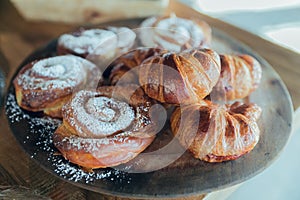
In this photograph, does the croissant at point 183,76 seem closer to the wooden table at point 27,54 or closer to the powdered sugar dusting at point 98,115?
the powdered sugar dusting at point 98,115

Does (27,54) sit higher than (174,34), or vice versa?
(174,34)

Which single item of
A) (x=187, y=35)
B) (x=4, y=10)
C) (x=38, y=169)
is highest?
(x=187, y=35)

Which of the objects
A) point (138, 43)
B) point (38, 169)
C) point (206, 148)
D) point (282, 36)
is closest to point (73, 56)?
point (138, 43)

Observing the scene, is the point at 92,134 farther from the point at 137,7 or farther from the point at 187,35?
the point at 137,7

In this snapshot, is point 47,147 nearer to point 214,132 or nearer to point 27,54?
point 214,132

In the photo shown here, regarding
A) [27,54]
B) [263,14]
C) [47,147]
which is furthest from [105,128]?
[263,14]

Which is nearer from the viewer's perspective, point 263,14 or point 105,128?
point 105,128
